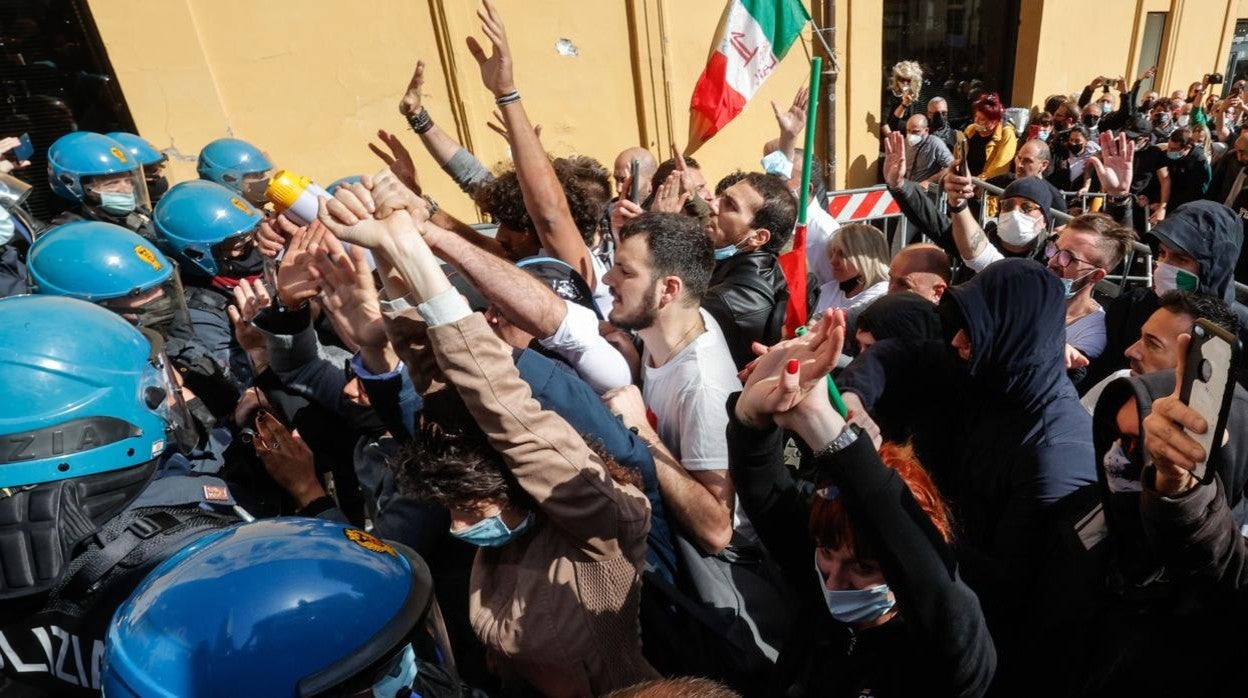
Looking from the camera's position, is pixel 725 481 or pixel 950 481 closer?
pixel 725 481

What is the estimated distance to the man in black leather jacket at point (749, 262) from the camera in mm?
3092

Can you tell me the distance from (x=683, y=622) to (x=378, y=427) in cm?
130

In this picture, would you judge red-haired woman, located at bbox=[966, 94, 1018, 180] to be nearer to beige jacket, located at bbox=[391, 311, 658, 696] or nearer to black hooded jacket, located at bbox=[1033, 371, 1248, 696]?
black hooded jacket, located at bbox=[1033, 371, 1248, 696]

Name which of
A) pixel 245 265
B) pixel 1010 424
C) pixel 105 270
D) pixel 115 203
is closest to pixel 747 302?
pixel 1010 424

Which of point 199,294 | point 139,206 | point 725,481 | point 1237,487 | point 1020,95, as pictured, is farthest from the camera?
point 1020,95

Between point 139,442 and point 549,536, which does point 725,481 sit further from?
point 139,442

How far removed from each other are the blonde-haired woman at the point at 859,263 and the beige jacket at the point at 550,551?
231cm

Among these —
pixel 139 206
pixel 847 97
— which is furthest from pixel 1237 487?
pixel 847 97

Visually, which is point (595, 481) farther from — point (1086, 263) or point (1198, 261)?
point (1198, 261)

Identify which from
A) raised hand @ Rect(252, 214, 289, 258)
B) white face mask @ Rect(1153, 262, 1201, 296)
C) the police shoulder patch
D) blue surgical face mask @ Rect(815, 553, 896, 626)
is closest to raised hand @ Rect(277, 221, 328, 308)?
raised hand @ Rect(252, 214, 289, 258)

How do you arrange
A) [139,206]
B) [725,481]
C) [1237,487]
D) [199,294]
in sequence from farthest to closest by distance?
1. [139,206]
2. [199,294]
3. [725,481]
4. [1237,487]

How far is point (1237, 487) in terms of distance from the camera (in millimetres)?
1828

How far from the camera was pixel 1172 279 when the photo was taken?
306 centimetres

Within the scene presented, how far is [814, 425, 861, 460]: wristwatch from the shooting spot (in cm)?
140
